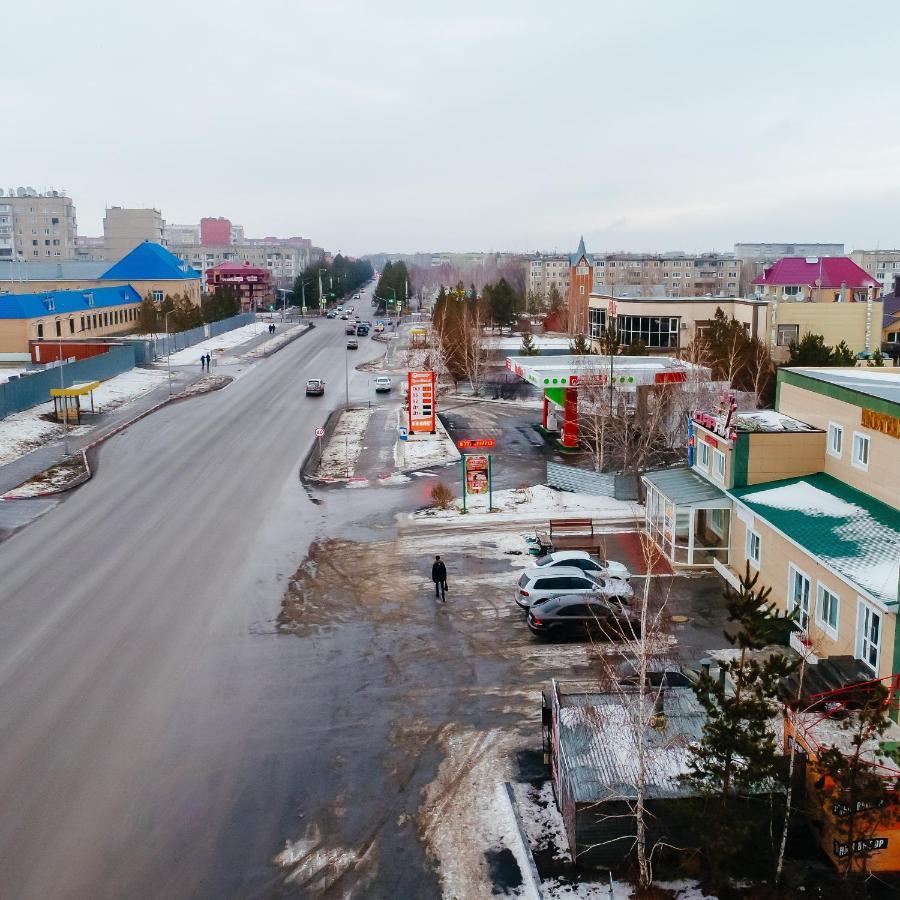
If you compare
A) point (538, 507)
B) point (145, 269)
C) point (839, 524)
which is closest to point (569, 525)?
point (538, 507)

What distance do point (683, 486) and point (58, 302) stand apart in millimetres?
65220

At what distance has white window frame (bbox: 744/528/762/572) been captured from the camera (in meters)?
22.2

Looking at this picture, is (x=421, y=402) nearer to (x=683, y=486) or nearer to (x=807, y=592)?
(x=683, y=486)

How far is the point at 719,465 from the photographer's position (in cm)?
2498

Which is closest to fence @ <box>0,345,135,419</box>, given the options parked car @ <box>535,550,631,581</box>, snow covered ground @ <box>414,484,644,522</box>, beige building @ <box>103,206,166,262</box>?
snow covered ground @ <box>414,484,644,522</box>

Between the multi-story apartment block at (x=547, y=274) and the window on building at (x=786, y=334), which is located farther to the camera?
the multi-story apartment block at (x=547, y=274)

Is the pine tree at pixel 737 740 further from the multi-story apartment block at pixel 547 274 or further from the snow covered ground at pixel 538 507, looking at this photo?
the multi-story apartment block at pixel 547 274

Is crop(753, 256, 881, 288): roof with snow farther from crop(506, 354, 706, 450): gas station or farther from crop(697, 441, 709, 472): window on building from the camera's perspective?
crop(697, 441, 709, 472): window on building

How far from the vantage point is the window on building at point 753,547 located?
73.6 feet

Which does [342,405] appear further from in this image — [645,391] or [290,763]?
[290,763]

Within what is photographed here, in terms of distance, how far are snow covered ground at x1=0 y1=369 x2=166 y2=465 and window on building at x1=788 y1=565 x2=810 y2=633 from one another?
31513 mm

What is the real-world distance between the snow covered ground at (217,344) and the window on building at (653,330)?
115ft

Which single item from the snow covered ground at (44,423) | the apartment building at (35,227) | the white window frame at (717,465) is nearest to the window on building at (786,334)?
→ the white window frame at (717,465)

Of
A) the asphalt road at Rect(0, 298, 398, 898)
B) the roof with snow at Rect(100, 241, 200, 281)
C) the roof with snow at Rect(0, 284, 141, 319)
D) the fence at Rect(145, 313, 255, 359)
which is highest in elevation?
the roof with snow at Rect(100, 241, 200, 281)
